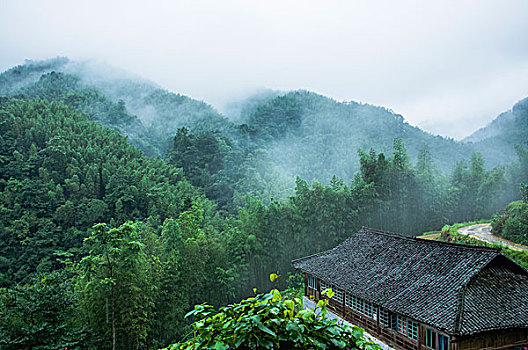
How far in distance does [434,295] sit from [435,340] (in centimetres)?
90

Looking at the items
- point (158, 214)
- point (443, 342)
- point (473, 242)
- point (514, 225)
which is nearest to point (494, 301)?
point (443, 342)

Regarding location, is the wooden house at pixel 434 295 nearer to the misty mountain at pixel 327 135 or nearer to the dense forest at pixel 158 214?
the dense forest at pixel 158 214

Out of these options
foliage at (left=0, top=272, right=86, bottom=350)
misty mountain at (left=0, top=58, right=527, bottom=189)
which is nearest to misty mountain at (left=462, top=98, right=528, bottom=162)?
misty mountain at (left=0, top=58, right=527, bottom=189)

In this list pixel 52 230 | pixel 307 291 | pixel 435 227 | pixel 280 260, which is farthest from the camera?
pixel 435 227

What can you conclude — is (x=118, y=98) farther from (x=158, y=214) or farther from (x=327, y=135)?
(x=158, y=214)

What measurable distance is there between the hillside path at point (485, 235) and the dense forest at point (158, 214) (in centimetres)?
246

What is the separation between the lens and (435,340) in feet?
22.3

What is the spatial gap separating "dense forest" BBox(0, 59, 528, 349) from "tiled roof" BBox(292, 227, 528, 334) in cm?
420

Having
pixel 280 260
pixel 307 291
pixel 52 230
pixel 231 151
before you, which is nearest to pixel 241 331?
pixel 307 291

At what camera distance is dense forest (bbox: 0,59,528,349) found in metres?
8.85

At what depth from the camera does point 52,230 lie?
46.8 feet

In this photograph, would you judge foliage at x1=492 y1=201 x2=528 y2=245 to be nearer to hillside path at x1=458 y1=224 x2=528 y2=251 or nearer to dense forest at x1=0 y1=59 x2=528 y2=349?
hillside path at x1=458 y1=224 x2=528 y2=251

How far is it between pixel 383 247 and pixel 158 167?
15035 millimetres

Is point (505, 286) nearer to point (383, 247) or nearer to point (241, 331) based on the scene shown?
point (383, 247)
